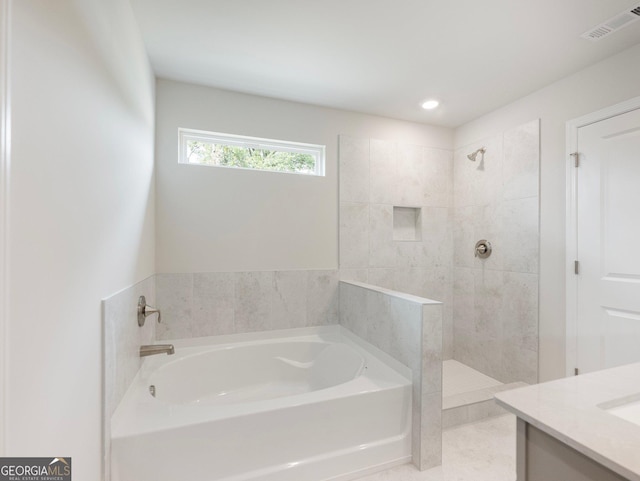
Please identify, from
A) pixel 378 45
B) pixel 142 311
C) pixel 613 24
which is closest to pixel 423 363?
pixel 142 311

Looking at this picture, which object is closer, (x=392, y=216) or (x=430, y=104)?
(x=430, y=104)

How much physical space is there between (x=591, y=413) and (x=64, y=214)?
155cm

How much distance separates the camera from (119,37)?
4.44 ft

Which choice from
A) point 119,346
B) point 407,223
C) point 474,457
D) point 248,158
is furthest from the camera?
point 407,223

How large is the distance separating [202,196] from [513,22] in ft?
7.40

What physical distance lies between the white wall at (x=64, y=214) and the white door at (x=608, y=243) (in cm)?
279

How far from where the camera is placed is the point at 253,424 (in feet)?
4.52

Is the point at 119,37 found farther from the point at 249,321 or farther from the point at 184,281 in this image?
the point at 249,321

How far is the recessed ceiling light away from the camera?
99.4 inches

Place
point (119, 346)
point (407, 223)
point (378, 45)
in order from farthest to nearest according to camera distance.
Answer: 1. point (407, 223)
2. point (378, 45)
3. point (119, 346)

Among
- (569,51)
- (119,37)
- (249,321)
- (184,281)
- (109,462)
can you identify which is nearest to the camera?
(109,462)

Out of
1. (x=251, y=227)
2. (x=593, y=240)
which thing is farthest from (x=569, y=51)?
(x=251, y=227)

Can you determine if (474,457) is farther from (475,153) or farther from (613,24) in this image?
(613,24)

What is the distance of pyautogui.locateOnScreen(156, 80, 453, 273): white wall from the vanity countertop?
1.88 m
